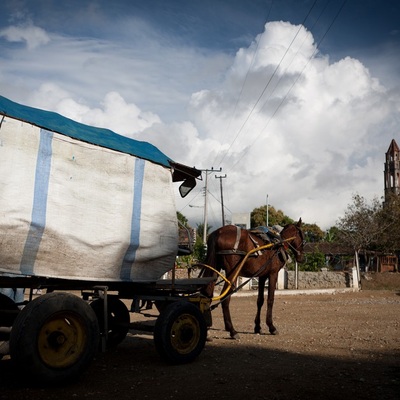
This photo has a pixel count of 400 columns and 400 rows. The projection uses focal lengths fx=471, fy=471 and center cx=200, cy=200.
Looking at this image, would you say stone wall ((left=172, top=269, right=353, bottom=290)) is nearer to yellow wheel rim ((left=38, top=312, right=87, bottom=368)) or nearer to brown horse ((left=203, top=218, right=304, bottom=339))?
brown horse ((left=203, top=218, right=304, bottom=339))

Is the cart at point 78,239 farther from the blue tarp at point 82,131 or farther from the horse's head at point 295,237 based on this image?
the horse's head at point 295,237

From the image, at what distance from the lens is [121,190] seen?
20.7ft

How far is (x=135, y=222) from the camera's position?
643 cm

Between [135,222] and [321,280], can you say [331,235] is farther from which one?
[135,222]

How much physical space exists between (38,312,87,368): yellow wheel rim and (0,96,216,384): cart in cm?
1

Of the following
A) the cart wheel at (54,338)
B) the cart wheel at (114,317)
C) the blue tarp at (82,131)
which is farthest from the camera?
the cart wheel at (114,317)

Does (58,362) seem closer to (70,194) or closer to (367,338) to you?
(70,194)

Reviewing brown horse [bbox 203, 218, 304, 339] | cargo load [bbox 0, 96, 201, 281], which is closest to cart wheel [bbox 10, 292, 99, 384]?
cargo load [bbox 0, 96, 201, 281]

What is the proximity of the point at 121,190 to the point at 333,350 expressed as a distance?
440 centimetres

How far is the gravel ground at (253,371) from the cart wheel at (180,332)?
19cm

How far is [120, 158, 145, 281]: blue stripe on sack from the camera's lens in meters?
6.32

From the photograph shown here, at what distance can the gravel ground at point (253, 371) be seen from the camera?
16.6 feet

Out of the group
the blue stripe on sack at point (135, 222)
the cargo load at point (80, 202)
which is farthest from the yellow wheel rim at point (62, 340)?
the blue stripe on sack at point (135, 222)

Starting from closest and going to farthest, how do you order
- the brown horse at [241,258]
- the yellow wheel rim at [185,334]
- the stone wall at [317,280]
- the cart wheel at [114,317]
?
the yellow wheel rim at [185,334] → the cart wheel at [114,317] → the brown horse at [241,258] → the stone wall at [317,280]
